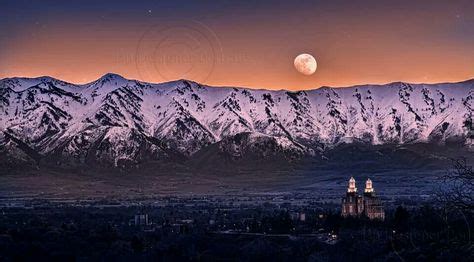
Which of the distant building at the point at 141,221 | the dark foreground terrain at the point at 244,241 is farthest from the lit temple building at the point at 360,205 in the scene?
the distant building at the point at 141,221

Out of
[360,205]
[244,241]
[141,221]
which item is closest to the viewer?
[244,241]

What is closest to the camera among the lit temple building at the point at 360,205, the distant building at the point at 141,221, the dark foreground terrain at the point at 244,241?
the dark foreground terrain at the point at 244,241

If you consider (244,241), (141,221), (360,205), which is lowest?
(244,241)

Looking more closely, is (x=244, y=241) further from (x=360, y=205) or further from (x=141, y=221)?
(x=141, y=221)

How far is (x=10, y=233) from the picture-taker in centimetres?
11869

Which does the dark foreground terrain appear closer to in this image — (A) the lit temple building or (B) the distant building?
(A) the lit temple building

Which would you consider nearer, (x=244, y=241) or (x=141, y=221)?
(x=244, y=241)

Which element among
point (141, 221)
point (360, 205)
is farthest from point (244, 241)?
point (141, 221)

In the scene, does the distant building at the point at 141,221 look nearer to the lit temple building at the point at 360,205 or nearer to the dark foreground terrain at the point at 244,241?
the dark foreground terrain at the point at 244,241

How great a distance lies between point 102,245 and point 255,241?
17236 mm

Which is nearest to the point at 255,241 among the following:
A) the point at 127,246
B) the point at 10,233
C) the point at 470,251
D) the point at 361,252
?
the point at 127,246

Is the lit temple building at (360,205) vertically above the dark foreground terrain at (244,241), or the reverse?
the lit temple building at (360,205)

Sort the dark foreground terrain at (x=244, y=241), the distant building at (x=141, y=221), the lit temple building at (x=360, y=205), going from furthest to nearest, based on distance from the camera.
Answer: the distant building at (x=141, y=221) → the lit temple building at (x=360, y=205) → the dark foreground terrain at (x=244, y=241)

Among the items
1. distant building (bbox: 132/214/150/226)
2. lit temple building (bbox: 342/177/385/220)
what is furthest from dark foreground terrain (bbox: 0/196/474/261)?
distant building (bbox: 132/214/150/226)
